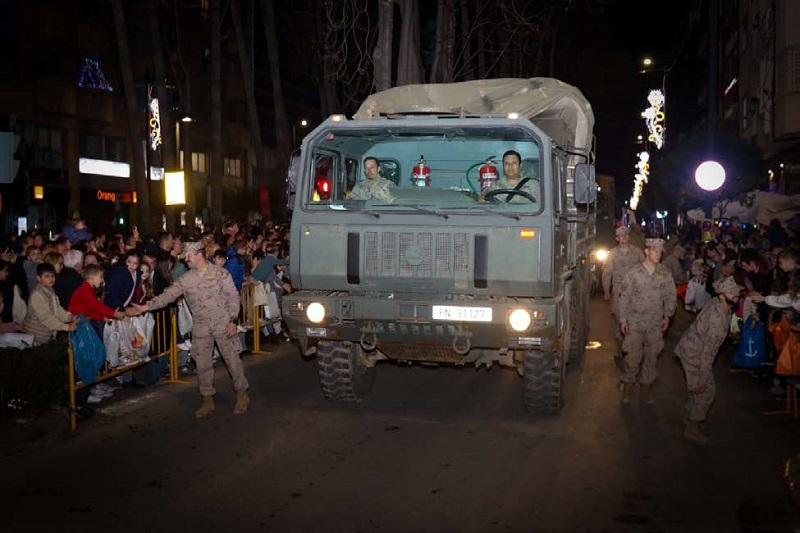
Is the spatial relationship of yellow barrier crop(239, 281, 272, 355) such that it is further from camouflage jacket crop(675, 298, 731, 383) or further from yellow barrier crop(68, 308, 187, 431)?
camouflage jacket crop(675, 298, 731, 383)

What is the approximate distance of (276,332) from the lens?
15.5 m

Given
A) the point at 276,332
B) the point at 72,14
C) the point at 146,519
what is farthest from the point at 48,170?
the point at 146,519

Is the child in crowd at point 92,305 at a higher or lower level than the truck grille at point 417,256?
lower

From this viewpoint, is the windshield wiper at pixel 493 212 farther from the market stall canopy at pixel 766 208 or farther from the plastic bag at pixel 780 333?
the market stall canopy at pixel 766 208

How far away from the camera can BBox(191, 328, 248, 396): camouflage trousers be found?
928cm

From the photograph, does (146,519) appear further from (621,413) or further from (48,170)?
(48,170)

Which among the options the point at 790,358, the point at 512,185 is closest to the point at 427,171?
the point at 512,185

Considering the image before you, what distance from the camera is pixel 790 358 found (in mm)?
9523

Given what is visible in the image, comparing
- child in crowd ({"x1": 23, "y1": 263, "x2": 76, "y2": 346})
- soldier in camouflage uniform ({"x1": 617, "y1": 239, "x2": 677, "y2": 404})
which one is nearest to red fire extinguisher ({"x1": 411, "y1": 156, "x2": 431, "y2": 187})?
soldier in camouflage uniform ({"x1": 617, "y1": 239, "x2": 677, "y2": 404})

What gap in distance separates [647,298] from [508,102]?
288 cm

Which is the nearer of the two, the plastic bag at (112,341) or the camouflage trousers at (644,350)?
the camouflage trousers at (644,350)

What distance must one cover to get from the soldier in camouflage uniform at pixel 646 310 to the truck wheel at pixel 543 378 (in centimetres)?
106

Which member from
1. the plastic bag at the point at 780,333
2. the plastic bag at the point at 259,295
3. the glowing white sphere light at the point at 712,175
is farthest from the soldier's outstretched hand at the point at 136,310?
the glowing white sphere light at the point at 712,175

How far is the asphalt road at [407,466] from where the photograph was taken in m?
6.21
